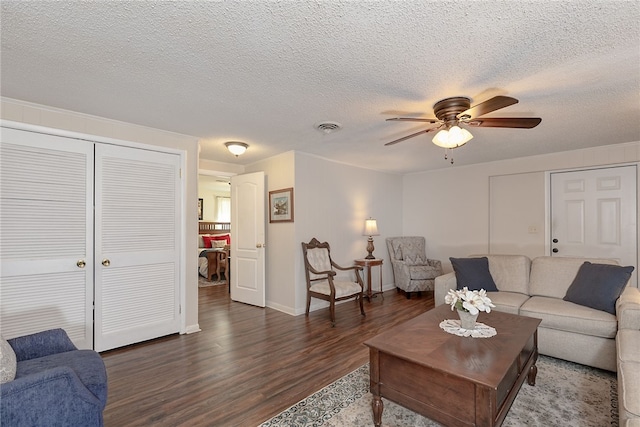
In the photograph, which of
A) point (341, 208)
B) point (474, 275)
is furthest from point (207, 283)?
point (474, 275)

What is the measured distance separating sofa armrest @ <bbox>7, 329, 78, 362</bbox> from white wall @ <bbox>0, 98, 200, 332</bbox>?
159 centimetres

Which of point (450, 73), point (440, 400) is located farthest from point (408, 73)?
point (440, 400)

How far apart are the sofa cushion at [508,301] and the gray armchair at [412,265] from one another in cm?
172

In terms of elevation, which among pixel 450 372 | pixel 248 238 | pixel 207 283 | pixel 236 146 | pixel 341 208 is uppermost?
pixel 236 146

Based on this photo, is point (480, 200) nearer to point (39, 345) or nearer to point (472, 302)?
point (472, 302)

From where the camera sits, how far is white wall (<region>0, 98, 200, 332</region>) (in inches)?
102

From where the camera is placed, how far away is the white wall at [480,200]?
172 inches

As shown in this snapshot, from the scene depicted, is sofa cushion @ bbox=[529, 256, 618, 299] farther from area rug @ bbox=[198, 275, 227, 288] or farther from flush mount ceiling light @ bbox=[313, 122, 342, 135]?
area rug @ bbox=[198, 275, 227, 288]

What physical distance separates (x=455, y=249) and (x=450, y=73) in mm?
4134

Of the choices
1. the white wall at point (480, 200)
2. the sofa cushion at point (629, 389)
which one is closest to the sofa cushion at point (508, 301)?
the sofa cushion at point (629, 389)

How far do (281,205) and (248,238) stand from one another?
2.66 ft

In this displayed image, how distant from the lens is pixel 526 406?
81.7 inches

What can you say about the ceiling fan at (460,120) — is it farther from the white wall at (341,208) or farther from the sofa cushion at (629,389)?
the white wall at (341,208)

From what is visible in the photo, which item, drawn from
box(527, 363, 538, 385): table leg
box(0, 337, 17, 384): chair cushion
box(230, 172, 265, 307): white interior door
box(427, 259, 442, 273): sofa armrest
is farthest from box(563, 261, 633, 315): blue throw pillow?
box(0, 337, 17, 384): chair cushion
